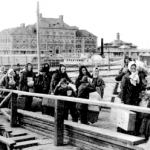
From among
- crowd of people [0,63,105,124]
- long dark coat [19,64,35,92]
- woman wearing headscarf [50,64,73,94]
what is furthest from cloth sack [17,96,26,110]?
woman wearing headscarf [50,64,73,94]

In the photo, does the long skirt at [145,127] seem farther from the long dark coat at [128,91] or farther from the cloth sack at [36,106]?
the cloth sack at [36,106]

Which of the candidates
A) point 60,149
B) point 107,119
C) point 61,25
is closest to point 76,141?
point 60,149

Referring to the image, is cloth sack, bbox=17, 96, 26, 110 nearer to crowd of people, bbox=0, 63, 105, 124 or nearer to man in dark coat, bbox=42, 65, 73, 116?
crowd of people, bbox=0, 63, 105, 124

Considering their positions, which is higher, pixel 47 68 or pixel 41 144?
pixel 47 68

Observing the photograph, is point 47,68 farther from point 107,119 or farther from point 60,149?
point 60,149

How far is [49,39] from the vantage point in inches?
4097

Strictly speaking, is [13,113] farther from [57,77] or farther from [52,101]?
[57,77]

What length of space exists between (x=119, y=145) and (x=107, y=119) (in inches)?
133

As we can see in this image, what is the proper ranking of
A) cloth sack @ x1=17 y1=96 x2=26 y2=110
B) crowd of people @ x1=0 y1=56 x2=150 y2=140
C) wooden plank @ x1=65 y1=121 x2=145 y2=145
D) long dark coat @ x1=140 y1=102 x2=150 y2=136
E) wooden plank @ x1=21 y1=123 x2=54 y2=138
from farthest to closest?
cloth sack @ x1=17 y1=96 x2=26 y2=110
wooden plank @ x1=21 y1=123 x2=54 y2=138
crowd of people @ x1=0 y1=56 x2=150 y2=140
long dark coat @ x1=140 y1=102 x2=150 y2=136
wooden plank @ x1=65 y1=121 x2=145 y2=145

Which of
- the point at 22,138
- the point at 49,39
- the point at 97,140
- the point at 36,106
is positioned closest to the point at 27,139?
the point at 22,138

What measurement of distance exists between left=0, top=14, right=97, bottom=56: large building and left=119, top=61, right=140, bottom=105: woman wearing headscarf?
88.3 meters

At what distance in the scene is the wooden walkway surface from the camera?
5641mm

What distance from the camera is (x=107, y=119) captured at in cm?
805

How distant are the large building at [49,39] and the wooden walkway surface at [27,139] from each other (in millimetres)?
87140
